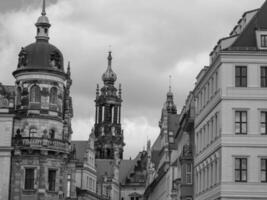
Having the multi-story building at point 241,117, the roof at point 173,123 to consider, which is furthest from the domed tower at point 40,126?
the multi-story building at point 241,117

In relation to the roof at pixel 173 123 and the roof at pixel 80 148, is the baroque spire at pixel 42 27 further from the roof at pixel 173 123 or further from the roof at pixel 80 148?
the roof at pixel 80 148

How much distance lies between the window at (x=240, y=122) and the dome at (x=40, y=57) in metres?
44.5

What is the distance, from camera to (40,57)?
96750 mm

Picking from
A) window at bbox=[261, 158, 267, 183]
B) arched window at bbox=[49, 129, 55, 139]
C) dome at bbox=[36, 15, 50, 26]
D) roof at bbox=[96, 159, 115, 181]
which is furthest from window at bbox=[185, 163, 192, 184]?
roof at bbox=[96, 159, 115, 181]

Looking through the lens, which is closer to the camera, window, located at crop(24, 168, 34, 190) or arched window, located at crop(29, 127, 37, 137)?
window, located at crop(24, 168, 34, 190)

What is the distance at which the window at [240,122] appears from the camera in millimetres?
55156

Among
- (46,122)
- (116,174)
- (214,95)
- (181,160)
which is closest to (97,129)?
(116,174)

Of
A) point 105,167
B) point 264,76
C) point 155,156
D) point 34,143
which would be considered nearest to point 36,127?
point 34,143

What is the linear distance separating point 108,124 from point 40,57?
328 ft

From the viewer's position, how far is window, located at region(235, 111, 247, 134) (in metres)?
55.2

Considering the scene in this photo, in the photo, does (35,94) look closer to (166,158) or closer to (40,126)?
(40,126)

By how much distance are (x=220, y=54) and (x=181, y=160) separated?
59.7 ft

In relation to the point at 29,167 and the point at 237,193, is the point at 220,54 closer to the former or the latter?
the point at 237,193

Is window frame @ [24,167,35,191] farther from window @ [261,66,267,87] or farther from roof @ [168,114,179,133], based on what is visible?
window @ [261,66,267,87]
